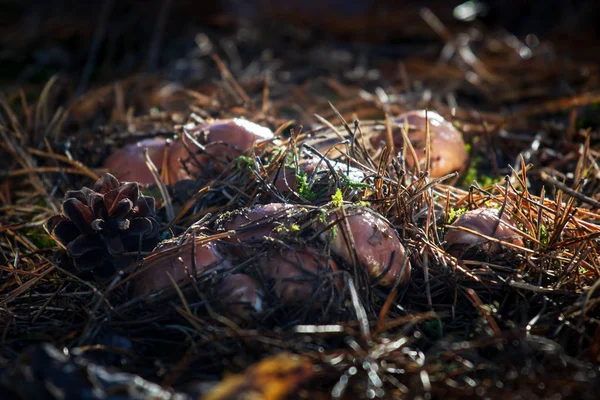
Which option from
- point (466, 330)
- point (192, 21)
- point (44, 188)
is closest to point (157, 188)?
point (44, 188)

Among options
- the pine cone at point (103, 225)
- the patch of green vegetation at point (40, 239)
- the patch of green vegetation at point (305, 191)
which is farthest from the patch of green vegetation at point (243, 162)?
the patch of green vegetation at point (40, 239)

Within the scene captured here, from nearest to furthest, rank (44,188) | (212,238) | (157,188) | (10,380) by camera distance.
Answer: (10,380) < (212,238) < (157,188) < (44,188)

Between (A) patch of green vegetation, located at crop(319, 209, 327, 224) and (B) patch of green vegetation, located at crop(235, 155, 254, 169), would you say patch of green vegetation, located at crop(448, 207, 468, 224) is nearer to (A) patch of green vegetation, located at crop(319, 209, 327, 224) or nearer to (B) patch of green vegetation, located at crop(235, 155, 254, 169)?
(A) patch of green vegetation, located at crop(319, 209, 327, 224)

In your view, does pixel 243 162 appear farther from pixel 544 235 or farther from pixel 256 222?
pixel 544 235

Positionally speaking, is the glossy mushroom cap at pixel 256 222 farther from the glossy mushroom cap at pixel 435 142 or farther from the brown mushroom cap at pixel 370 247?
the glossy mushroom cap at pixel 435 142

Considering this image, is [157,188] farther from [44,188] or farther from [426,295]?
[426,295]

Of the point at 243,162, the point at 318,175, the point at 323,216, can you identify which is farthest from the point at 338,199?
the point at 243,162

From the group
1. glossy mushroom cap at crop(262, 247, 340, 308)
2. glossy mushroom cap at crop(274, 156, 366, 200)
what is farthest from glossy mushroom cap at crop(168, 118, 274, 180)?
glossy mushroom cap at crop(262, 247, 340, 308)
